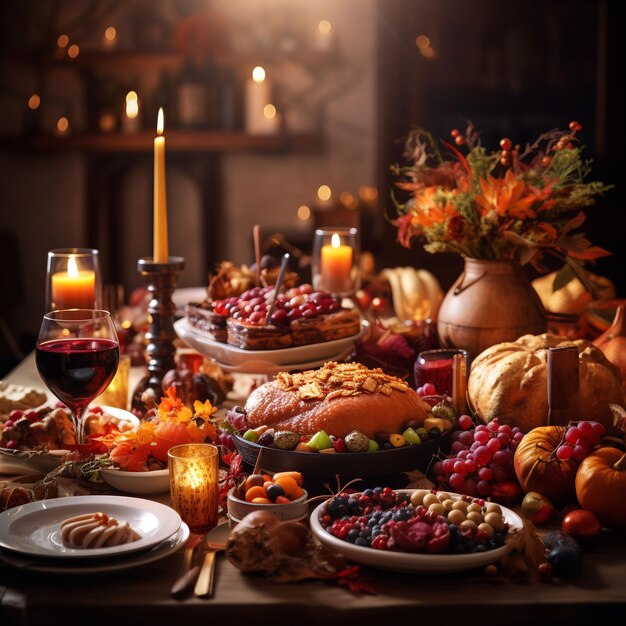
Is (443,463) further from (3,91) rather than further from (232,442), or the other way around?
(3,91)

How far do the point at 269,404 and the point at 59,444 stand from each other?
39 cm

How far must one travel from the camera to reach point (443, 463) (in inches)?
56.7

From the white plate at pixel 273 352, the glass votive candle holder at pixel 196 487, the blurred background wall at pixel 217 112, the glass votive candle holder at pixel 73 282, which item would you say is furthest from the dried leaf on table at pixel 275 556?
the blurred background wall at pixel 217 112

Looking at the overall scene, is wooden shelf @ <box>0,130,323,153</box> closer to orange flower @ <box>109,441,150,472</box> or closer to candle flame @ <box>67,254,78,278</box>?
candle flame @ <box>67,254,78,278</box>

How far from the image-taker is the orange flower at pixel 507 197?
1.84m

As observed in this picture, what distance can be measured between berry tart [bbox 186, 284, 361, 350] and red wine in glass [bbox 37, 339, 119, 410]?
0.48m

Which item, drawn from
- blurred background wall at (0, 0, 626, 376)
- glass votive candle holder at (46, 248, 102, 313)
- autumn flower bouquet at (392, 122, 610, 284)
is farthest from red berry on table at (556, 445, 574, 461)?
blurred background wall at (0, 0, 626, 376)

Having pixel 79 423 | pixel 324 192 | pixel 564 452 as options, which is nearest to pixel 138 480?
pixel 79 423

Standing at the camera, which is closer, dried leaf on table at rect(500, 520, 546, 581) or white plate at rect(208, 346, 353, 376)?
dried leaf on table at rect(500, 520, 546, 581)

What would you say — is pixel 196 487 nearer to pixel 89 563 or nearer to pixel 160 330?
pixel 89 563

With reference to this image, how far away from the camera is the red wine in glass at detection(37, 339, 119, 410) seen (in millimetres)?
1440

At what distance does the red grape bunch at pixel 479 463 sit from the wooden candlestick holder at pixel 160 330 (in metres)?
0.72

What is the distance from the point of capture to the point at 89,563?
116 centimetres

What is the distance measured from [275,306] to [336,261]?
0.50m
